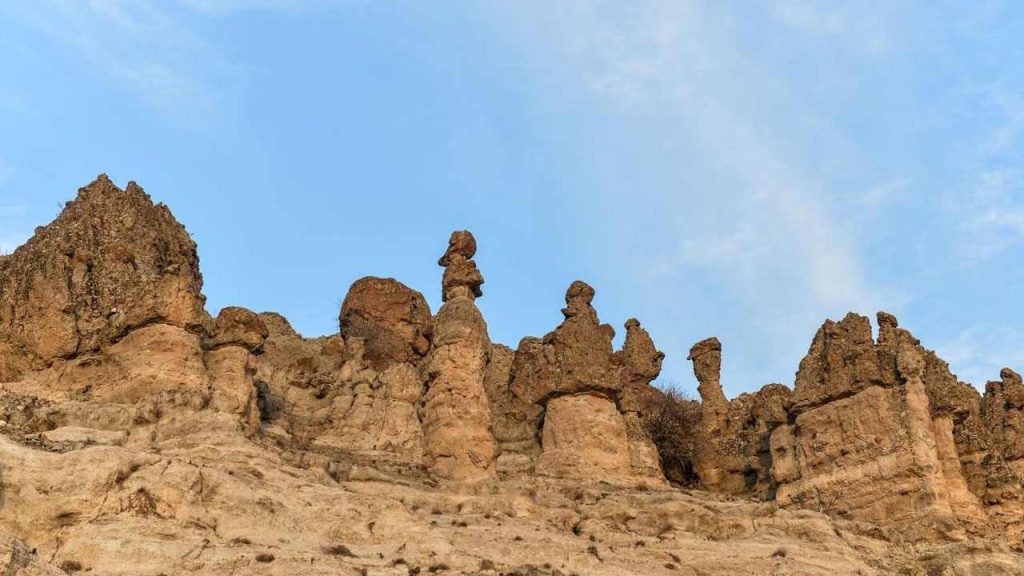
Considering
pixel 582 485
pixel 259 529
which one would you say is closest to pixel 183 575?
pixel 259 529

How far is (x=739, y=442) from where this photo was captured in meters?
34.2

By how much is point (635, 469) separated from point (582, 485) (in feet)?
8.09

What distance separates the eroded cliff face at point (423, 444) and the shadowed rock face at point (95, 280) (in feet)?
0.22

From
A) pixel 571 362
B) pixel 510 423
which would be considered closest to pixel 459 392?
pixel 510 423

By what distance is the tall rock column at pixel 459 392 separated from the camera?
27531 millimetres

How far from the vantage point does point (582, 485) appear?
2622 centimetres

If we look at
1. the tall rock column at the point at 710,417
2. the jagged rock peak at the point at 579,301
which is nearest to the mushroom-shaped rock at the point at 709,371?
the tall rock column at the point at 710,417

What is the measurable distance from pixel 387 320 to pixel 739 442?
10.5 metres

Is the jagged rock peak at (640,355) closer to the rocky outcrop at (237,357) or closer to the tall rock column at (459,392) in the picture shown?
the tall rock column at (459,392)

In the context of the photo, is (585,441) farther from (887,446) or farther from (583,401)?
(887,446)

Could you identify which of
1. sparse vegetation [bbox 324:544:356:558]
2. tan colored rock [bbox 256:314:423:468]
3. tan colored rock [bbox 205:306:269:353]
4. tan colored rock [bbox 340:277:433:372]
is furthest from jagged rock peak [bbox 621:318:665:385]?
sparse vegetation [bbox 324:544:356:558]

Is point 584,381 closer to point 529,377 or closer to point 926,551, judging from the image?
point 529,377

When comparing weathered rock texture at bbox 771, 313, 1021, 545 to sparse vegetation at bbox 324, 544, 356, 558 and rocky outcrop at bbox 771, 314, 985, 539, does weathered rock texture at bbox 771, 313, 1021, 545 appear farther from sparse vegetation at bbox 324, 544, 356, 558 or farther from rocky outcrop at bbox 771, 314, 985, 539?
sparse vegetation at bbox 324, 544, 356, 558

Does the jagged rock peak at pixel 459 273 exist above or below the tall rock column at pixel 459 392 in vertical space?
above
